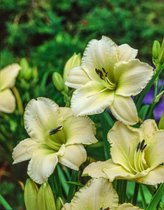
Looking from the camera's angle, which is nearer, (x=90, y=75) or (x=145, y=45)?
(x=90, y=75)

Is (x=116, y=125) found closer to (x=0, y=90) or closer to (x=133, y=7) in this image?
(x=0, y=90)

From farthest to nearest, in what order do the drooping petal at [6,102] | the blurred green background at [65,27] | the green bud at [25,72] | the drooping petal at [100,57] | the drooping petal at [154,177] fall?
the blurred green background at [65,27] < the green bud at [25,72] < the drooping petal at [6,102] < the drooping petal at [100,57] < the drooping petal at [154,177]

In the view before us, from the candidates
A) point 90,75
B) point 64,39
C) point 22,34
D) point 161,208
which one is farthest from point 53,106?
point 22,34

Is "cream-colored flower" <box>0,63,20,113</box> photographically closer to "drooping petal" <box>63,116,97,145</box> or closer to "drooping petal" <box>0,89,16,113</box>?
"drooping petal" <box>0,89,16,113</box>

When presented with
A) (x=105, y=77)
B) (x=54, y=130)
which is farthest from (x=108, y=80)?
(x=54, y=130)

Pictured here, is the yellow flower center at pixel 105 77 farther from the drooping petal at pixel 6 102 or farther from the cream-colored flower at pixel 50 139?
the drooping petal at pixel 6 102

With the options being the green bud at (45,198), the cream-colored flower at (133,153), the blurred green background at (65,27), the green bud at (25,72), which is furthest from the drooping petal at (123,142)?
the blurred green background at (65,27)
